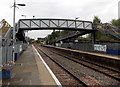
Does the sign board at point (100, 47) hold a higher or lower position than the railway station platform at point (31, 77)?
higher

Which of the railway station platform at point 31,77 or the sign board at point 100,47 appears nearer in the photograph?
the railway station platform at point 31,77

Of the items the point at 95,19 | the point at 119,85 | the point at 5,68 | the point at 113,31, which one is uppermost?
the point at 95,19

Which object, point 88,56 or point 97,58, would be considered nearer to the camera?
point 97,58

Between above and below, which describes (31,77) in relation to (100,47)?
below

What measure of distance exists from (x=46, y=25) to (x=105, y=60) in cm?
1347

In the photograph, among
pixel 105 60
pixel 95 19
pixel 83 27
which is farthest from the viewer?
pixel 95 19

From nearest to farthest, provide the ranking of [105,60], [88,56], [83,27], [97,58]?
[105,60]
[97,58]
[88,56]
[83,27]

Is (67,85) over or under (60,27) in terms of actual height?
under

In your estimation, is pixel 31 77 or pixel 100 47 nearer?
pixel 31 77

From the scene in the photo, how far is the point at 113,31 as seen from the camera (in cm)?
2317

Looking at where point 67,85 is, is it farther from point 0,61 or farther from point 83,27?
point 83,27

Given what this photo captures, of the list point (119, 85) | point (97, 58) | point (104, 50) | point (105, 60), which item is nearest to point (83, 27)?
point (104, 50)

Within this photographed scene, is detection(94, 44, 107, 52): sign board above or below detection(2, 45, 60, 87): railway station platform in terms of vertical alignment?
above

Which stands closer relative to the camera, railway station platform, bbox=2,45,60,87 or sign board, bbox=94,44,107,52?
railway station platform, bbox=2,45,60,87
